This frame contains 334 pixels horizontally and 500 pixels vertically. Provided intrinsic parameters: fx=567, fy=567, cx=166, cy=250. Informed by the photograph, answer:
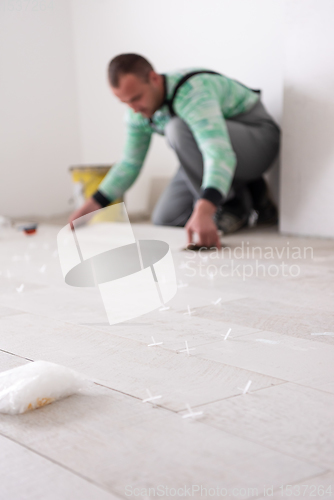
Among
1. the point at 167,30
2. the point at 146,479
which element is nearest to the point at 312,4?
the point at 167,30

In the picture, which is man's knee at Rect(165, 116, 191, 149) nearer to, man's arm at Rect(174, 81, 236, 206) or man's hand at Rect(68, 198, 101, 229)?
man's arm at Rect(174, 81, 236, 206)

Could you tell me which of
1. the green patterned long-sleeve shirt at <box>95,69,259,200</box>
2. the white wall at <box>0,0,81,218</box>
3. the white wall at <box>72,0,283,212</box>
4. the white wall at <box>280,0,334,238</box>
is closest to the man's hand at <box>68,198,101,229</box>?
the green patterned long-sleeve shirt at <box>95,69,259,200</box>

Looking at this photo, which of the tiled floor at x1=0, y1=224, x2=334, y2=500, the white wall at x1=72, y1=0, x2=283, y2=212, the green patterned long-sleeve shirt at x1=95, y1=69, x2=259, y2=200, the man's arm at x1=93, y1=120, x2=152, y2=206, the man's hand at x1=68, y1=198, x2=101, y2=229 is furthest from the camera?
the white wall at x1=72, y1=0, x2=283, y2=212

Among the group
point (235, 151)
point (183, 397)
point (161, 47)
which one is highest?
point (161, 47)

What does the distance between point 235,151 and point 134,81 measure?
55 cm

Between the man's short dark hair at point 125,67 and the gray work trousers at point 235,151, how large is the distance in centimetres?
27

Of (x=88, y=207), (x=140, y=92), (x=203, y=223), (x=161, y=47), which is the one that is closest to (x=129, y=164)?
(x=88, y=207)

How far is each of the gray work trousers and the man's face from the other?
5.4 inches

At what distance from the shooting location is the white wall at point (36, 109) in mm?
3529

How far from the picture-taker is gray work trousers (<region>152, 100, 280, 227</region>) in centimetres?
234

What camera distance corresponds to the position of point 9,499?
23.6 inches

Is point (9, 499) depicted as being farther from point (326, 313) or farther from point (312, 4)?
point (312, 4)

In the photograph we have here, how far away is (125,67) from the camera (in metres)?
2.09

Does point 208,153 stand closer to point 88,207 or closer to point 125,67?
point 125,67
